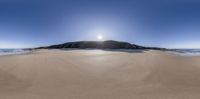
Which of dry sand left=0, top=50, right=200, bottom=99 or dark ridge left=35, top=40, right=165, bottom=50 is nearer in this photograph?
dry sand left=0, top=50, right=200, bottom=99

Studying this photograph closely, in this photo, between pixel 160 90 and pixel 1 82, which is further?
pixel 1 82

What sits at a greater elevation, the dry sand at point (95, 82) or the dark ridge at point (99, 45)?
the dark ridge at point (99, 45)

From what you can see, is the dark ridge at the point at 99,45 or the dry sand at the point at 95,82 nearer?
the dry sand at the point at 95,82

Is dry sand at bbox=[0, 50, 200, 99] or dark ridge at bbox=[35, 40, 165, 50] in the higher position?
dark ridge at bbox=[35, 40, 165, 50]

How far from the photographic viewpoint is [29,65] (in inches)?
241

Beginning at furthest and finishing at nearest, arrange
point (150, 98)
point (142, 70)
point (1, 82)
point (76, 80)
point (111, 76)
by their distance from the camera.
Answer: point (142, 70)
point (111, 76)
point (76, 80)
point (1, 82)
point (150, 98)

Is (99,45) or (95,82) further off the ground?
(99,45)

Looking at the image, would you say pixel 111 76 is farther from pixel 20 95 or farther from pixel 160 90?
pixel 20 95

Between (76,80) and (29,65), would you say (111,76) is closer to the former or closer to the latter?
(76,80)

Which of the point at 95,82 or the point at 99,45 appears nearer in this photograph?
the point at 95,82

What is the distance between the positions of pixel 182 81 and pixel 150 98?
75.3 inches

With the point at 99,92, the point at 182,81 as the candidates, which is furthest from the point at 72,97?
the point at 182,81

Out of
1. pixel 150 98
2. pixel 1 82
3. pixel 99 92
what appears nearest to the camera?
pixel 150 98

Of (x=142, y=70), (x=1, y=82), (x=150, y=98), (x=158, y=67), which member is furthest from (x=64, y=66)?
(x=150, y=98)
